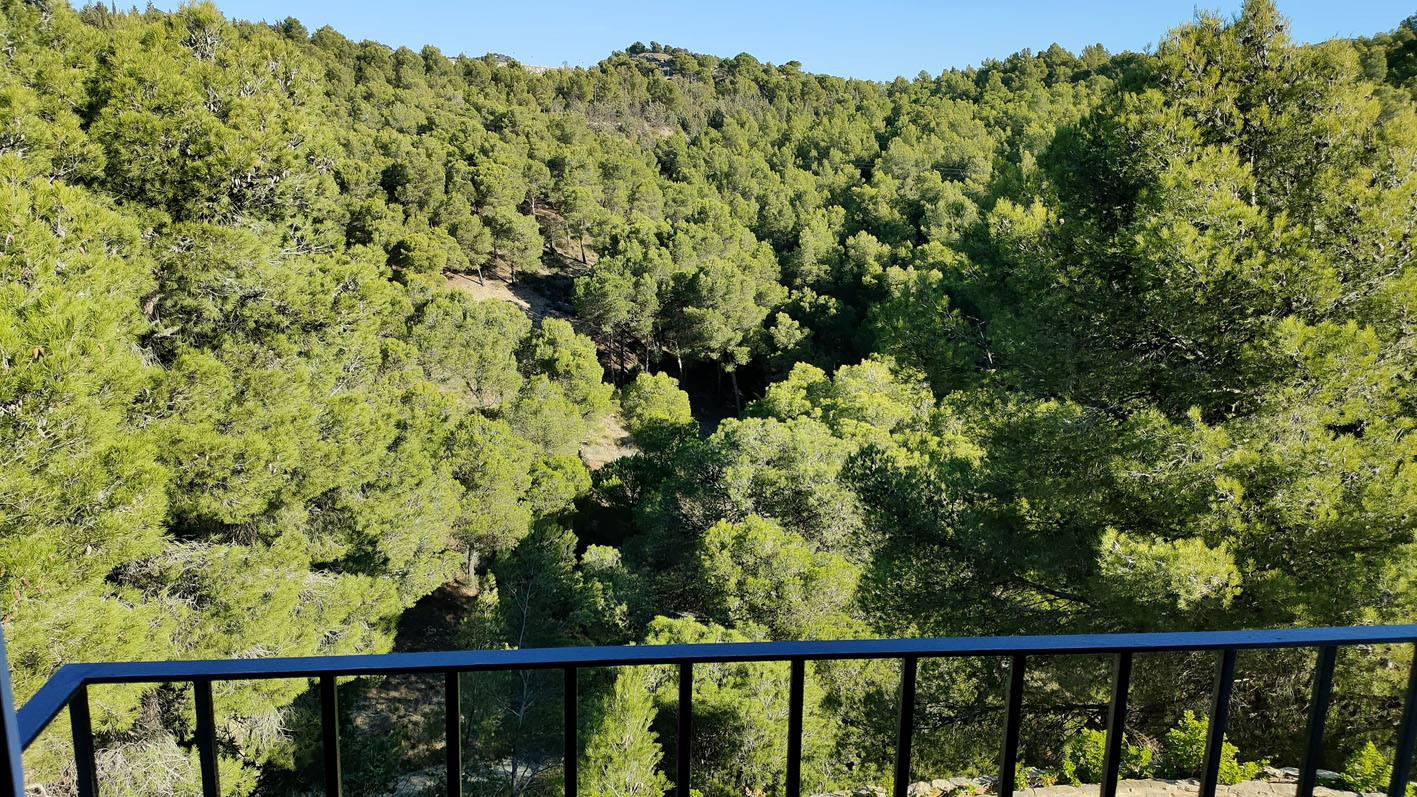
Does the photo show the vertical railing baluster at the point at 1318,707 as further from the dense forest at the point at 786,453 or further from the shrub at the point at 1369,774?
the dense forest at the point at 786,453

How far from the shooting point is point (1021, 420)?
6.05m

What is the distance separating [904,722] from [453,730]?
2.27ft

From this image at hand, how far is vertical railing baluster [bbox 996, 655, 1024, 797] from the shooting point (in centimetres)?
134

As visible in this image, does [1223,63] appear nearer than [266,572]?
Yes

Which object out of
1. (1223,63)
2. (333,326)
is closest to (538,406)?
(333,326)

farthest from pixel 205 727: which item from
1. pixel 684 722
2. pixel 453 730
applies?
pixel 684 722

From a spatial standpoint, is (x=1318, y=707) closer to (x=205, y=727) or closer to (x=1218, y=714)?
(x=1218, y=714)

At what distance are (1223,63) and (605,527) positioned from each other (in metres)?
14.2

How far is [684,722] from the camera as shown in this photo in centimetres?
129

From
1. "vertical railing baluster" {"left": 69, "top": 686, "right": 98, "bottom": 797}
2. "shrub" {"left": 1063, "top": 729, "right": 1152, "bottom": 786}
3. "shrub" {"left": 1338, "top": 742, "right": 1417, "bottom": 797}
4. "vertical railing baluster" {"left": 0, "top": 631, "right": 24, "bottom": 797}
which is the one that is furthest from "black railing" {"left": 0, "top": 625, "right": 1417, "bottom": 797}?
"shrub" {"left": 1063, "top": 729, "right": 1152, "bottom": 786}

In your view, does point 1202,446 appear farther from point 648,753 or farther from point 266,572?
point 266,572

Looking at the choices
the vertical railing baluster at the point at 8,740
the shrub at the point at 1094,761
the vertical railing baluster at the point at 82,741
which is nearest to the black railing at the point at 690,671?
the vertical railing baluster at the point at 82,741

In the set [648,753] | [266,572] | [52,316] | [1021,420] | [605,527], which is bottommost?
[605,527]

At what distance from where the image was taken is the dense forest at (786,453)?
502 centimetres
